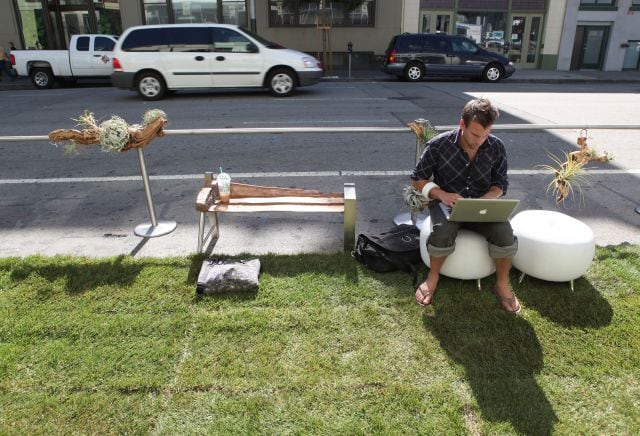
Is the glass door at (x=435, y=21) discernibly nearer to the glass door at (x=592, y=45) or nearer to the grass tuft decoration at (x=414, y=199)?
the glass door at (x=592, y=45)

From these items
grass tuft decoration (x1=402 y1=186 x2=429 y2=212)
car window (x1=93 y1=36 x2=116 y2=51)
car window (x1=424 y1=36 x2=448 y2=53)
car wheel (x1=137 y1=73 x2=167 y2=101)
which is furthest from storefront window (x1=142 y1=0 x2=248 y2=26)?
grass tuft decoration (x1=402 y1=186 x2=429 y2=212)

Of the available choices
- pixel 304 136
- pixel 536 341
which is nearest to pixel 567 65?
pixel 304 136

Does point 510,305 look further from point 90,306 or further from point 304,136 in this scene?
point 304,136

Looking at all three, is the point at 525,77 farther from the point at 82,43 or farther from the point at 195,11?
the point at 82,43

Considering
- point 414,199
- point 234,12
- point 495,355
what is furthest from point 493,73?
point 495,355

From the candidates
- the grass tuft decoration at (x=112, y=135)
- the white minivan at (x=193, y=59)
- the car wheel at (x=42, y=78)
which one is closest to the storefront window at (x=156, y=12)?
the car wheel at (x=42, y=78)

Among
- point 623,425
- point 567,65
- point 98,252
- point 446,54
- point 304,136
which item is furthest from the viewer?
point 567,65

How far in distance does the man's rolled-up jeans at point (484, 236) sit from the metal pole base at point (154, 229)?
8.64 ft

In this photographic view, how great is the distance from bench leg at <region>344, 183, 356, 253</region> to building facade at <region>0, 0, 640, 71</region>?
59.6ft

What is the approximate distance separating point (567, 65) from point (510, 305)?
24.2 meters

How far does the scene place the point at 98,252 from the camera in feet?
14.4

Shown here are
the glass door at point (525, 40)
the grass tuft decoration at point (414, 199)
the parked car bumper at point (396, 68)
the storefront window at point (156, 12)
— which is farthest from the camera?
the glass door at point (525, 40)

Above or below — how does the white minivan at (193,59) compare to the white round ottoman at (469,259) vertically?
above

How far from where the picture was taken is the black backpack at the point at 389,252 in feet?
12.9
